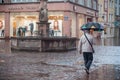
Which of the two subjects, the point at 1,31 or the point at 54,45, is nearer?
the point at 54,45

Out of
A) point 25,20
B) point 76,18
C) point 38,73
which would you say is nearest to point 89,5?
point 76,18

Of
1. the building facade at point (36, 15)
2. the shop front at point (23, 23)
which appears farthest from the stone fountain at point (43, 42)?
the shop front at point (23, 23)

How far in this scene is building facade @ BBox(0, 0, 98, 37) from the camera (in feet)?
162

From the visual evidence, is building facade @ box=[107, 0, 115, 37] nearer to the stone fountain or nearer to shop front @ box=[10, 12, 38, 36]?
shop front @ box=[10, 12, 38, 36]

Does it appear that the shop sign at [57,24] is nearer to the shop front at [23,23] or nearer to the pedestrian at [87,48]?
the shop front at [23,23]

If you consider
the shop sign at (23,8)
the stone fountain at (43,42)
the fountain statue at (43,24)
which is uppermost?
the shop sign at (23,8)

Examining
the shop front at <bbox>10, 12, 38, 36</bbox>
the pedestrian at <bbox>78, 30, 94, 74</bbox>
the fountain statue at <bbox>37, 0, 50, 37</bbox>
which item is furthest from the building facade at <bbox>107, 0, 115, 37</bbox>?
the pedestrian at <bbox>78, 30, 94, 74</bbox>

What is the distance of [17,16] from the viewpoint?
178ft

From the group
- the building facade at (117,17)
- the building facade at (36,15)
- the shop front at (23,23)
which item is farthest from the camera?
the building facade at (117,17)

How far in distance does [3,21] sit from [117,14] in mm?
48726

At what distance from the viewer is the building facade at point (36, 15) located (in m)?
49.3

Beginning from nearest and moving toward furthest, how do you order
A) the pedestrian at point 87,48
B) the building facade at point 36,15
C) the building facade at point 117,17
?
1. the pedestrian at point 87,48
2. the building facade at point 36,15
3. the building facade at point 117,17

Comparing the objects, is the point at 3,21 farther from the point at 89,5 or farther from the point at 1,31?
the point at 89,5

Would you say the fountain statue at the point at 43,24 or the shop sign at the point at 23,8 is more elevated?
the shop sign at the point at 23,8
